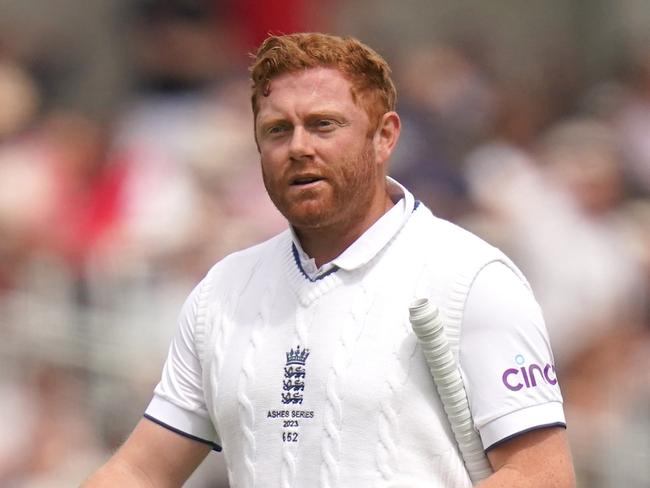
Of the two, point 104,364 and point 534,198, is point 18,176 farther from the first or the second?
point 534,198

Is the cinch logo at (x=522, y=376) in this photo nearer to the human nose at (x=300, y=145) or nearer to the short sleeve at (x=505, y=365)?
the short sleeve at (x=505, y=365)

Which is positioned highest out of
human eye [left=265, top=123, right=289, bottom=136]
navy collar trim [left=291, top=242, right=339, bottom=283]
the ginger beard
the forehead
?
the forehead

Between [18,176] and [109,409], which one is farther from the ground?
[18,176]

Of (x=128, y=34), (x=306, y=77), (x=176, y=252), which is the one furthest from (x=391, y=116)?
(x=128, y=34)

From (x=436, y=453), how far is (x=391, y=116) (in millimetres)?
853

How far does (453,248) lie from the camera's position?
389 centimetres

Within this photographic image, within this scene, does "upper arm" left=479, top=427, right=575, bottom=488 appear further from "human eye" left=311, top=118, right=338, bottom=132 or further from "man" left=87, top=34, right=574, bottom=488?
"human eye" left=311, top=118, right=338, bottom=132

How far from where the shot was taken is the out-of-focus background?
23.9 ft

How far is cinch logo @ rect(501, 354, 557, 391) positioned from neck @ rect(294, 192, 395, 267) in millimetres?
565

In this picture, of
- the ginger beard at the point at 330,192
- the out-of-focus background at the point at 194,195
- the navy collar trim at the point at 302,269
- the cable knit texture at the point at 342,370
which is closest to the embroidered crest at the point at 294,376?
the cable knit texture at the point at 342,370

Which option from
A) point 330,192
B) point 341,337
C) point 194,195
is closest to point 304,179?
point 330,192

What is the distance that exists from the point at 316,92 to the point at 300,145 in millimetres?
141

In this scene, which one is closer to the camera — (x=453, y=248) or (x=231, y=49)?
(x=453, y=248)

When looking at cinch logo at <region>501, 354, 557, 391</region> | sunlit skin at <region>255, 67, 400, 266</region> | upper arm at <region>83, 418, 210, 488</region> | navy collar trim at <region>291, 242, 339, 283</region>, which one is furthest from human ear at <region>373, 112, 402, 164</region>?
upper arm at <region>83, 418, 210, 488</region>
